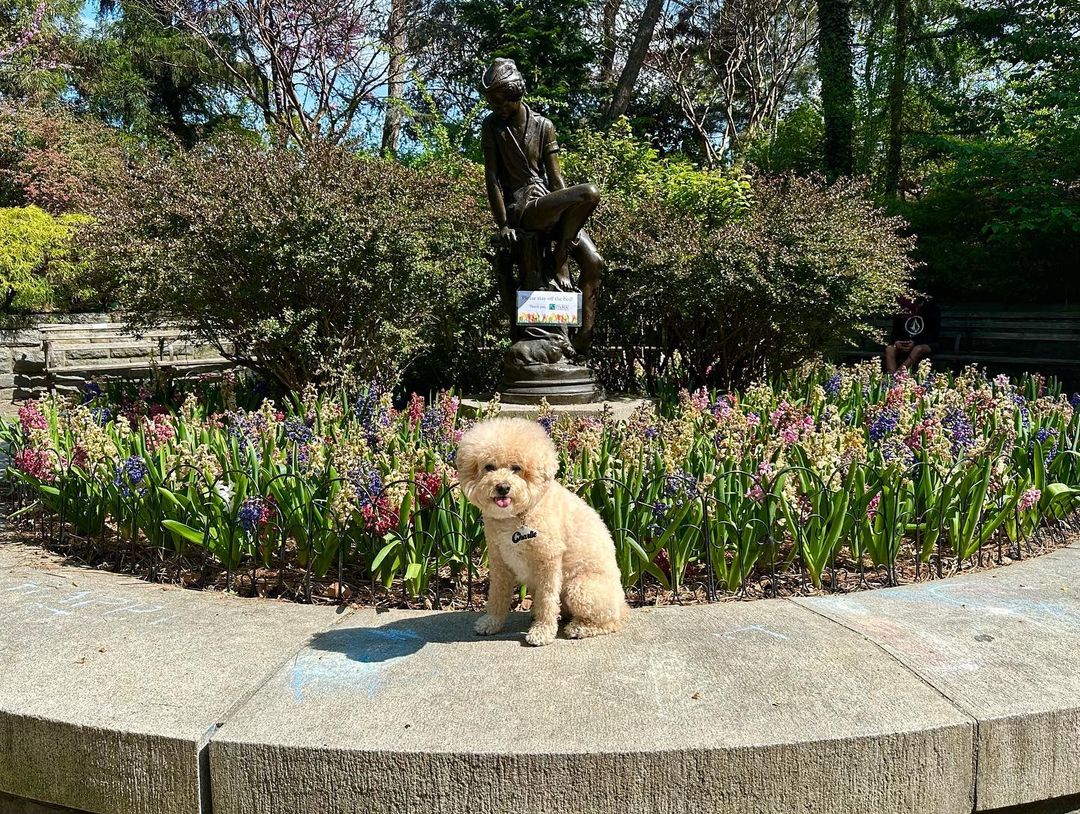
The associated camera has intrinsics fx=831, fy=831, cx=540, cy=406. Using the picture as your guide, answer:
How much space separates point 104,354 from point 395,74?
1036 cm

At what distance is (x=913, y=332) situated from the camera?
12250 millimetres

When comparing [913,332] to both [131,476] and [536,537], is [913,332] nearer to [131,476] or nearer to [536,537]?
[536,537]

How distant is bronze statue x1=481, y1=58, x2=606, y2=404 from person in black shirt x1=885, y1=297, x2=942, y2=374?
6.21 metres

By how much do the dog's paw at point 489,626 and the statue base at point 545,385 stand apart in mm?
3244

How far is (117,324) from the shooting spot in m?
12.9

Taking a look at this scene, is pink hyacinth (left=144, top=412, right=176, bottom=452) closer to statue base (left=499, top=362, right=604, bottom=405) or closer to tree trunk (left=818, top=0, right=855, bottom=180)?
statue base (left=499, top=362, right=604, bottom=405)

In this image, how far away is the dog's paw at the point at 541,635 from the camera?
2654 mm

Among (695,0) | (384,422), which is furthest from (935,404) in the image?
(695,0)

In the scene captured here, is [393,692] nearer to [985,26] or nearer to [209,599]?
[209,599]

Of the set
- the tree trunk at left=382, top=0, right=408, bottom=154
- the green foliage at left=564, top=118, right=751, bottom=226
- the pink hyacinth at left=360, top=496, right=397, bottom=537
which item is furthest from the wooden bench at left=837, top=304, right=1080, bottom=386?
the tree trunk at left=382, top=0, right=408, bottom=154

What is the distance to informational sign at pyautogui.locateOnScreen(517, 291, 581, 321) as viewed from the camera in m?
6.17

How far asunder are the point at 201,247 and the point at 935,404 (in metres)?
5.31

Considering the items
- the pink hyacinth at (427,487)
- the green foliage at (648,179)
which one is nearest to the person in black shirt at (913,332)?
the green foliage at (648,179)

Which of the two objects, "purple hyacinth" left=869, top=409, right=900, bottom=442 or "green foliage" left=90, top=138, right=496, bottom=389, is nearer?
"purple hyacinth" left=869, top=409, right=900, bottom=442
